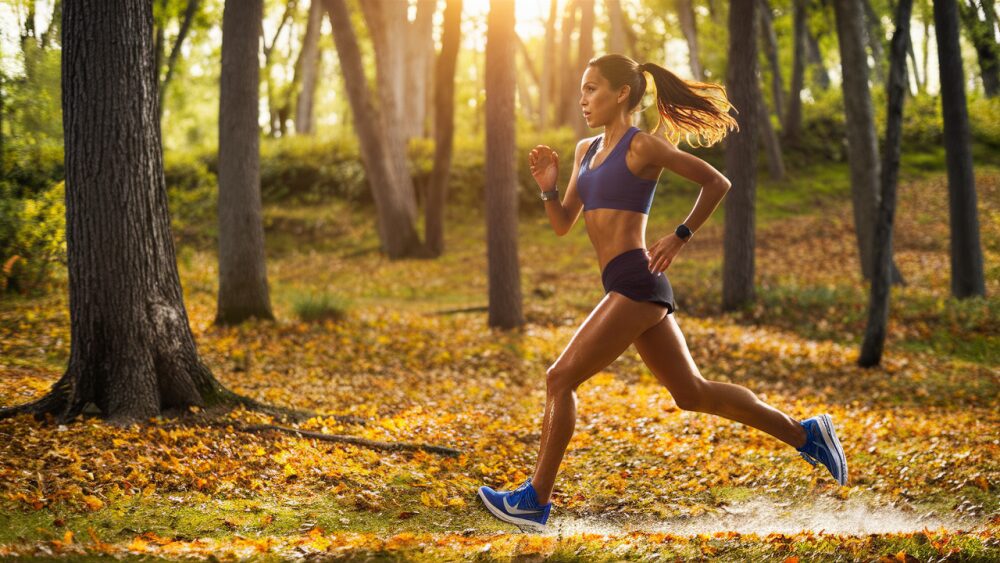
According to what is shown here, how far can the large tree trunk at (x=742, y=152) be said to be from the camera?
13234 mm

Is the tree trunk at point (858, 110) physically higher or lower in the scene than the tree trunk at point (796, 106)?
lower

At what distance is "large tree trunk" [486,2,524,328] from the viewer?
12359 millimetres

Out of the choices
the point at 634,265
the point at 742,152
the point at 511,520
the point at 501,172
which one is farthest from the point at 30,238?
the point at 742,152

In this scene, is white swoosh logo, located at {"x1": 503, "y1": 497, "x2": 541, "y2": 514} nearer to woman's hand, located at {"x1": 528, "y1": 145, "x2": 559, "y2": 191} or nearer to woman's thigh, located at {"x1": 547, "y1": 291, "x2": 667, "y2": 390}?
woman's thigh, located at {"x1": 547, "y1": 291, "x2": 667, "y2": 390}

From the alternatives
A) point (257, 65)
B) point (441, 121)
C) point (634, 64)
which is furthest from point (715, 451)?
point (441, 121)

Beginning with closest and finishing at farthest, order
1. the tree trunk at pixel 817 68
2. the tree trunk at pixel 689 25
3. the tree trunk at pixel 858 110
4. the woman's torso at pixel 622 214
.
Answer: the woman's torso at pixel 622 214
the tree trunk at pixel 858 110
the tree trunk at pixel 689 25
the tree trunk at pixel 817 68

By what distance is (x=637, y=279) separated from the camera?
4176 millimetres

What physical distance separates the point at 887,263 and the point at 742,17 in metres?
5.16

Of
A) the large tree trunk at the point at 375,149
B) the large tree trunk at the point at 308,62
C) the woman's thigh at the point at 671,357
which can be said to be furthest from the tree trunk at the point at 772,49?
the woman's thigh at the point at 671,357

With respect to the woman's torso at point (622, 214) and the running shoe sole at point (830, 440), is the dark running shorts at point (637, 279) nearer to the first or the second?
the woman's torso at point (622, 214)

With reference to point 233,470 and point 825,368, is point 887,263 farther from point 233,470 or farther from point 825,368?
point 233,470

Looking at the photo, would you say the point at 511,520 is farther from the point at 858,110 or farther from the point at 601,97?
the point at 858,110

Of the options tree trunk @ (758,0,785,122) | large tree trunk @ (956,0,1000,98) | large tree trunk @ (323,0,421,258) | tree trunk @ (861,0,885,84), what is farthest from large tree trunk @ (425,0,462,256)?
tree trunk @ (861,0,885,84)

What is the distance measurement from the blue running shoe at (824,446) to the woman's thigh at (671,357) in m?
0.72
